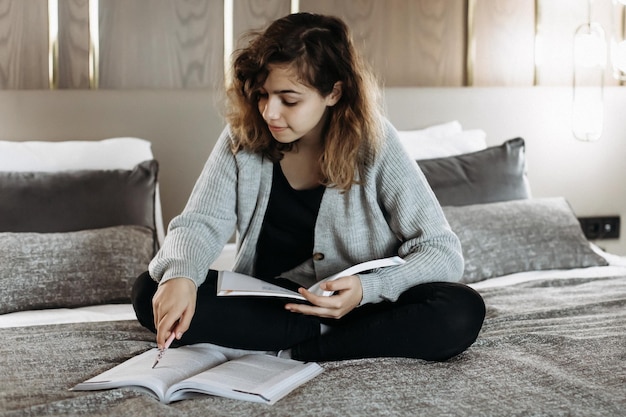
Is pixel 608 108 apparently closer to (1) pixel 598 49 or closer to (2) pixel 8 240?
(1) pixel 598 49

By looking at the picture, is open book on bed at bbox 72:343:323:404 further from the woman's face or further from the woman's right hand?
the woman's face

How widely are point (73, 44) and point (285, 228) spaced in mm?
1262

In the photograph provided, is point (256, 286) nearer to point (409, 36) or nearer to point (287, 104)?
point (287, 104)

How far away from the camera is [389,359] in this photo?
1769mm

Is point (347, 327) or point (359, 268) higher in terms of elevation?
point (359, 268)

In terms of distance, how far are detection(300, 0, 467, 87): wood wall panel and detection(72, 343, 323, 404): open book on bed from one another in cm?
175

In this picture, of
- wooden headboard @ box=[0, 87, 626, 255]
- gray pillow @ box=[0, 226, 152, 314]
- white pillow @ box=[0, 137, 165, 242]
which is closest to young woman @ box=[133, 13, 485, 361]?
gray pillow @ box=[0, 226, 152, 314]

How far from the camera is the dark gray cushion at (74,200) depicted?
248 centimetres

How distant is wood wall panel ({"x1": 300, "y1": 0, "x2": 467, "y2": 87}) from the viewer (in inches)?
127

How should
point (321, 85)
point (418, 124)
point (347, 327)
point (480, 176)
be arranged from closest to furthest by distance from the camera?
point (347, 327) → point (321, 85) → point (480, 176) → point (418, 124)

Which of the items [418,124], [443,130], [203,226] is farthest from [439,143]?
[203,226]

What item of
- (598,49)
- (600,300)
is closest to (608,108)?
(598,49)

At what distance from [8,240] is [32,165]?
0.47 meters

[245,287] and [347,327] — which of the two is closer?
[245,287]
